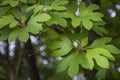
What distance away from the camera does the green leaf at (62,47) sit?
126 cm

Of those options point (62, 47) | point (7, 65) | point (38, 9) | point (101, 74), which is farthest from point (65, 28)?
point (7, 65)

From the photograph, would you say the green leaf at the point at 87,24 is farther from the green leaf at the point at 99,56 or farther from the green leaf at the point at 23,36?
the green leaf at the point at 23,36

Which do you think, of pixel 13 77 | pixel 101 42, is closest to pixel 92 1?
pixel 101 42

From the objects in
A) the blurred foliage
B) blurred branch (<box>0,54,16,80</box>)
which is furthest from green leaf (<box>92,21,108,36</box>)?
blurred branch (<box>0,54,16,80</box>)

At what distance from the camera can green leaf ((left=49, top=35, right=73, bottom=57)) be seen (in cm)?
126

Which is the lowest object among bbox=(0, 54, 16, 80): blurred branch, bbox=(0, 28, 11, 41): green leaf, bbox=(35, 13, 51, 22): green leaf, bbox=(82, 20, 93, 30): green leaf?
bbox=(0, 54, 16, 80): blurred branch

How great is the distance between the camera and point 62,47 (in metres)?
1.27

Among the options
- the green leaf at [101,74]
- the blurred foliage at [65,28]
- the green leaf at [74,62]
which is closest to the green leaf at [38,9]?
the blurred foliage at [65,28]

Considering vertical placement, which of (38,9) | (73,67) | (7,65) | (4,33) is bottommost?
(7,65)

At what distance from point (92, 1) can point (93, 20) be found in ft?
1.21

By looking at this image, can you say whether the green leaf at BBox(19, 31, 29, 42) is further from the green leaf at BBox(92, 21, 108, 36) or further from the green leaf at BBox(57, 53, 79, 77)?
the green leaf at BBox(92, 21, 108, 36)

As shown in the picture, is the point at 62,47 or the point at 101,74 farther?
the point at 101,74

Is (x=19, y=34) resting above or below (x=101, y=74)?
above

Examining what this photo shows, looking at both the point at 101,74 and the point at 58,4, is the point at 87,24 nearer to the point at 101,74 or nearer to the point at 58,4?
the point at 58,4
